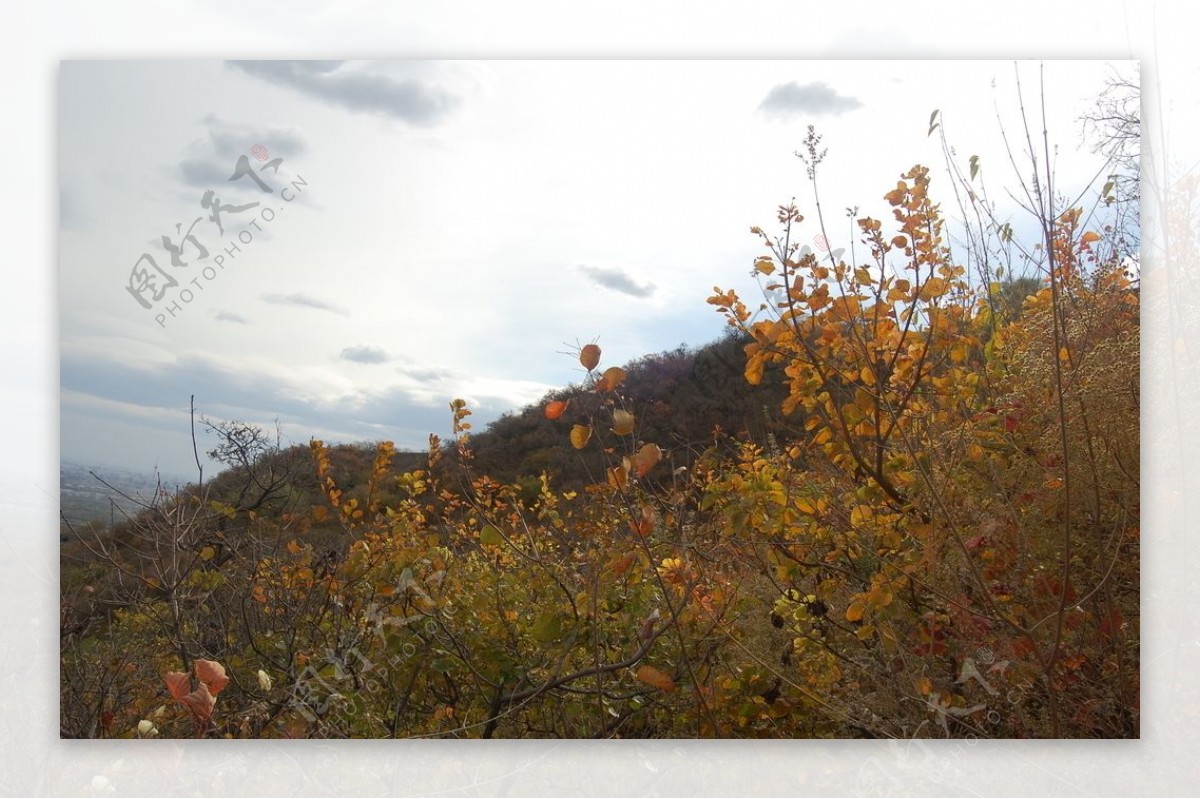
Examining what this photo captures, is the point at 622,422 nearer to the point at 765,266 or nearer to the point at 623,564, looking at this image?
the point at 623,564

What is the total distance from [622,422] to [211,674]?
4.05 ft

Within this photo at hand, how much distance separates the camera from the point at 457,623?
3.38 m

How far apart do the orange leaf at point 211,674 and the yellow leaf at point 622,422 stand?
46.7 inches

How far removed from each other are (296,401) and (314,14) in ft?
3.40

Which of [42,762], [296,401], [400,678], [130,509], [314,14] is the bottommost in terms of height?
[42,762]

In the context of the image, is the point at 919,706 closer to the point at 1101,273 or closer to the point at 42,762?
the point at 1101,273

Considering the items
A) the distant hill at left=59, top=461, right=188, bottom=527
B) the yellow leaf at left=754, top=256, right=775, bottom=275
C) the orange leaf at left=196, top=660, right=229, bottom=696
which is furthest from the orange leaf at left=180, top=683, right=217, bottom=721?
the yellow leaf at left=754, top=256, right=775, bottom=275

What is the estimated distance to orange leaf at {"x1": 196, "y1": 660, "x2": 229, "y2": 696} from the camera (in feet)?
10.8

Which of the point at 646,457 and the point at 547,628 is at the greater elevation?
the point at 646,457

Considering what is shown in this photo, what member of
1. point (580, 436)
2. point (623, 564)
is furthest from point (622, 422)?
point (623, 564)

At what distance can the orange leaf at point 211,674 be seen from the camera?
3.28 metres

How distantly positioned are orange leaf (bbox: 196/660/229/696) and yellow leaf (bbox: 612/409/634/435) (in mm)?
1186

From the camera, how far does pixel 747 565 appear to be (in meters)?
3.32

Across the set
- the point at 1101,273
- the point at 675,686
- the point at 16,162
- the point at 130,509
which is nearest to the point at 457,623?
the point at 675,686
